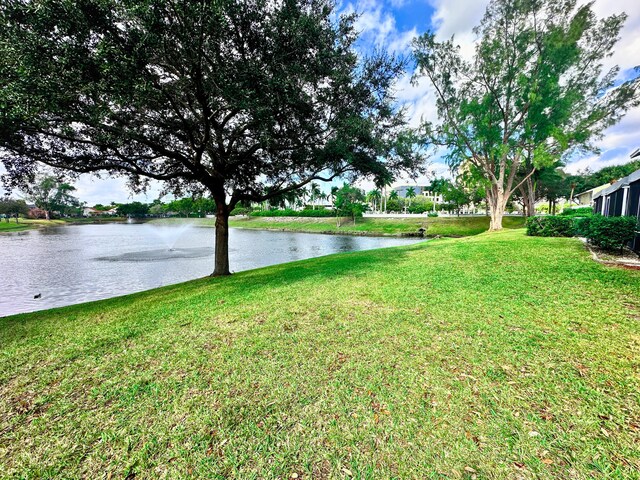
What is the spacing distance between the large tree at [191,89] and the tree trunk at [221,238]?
0.45 meters

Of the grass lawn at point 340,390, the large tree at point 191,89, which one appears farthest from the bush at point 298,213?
the grass lawn at point 340,390

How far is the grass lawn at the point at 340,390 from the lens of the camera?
2.10 meters

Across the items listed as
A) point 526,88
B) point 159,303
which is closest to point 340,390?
point 159,303

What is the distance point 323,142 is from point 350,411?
7.37 meters

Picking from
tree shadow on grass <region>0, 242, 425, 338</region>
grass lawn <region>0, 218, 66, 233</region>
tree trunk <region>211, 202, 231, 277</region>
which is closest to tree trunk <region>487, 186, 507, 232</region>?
tree shadow on grass <region>0, 242, 425, 338</region>

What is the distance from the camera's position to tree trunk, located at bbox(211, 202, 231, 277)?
10.2 meters

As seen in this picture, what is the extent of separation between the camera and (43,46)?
16.2 ft

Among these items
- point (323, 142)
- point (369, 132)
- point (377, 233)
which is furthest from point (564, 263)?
point (377, 233)

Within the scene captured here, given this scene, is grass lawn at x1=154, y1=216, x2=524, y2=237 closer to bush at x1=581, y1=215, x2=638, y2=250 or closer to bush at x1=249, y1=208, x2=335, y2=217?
bush at x1=249, y1=208, x2=335, y2=217

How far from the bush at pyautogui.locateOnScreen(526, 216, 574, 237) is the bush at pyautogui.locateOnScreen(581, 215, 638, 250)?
441 centimetres

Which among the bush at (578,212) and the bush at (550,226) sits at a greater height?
the bush at (578,212)

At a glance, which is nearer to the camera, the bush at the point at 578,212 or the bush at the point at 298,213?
the bush at the point at 578,212

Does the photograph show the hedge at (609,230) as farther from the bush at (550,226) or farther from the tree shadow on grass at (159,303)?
the tree shadow on grass at (159,303)

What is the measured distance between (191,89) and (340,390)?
7.54m
